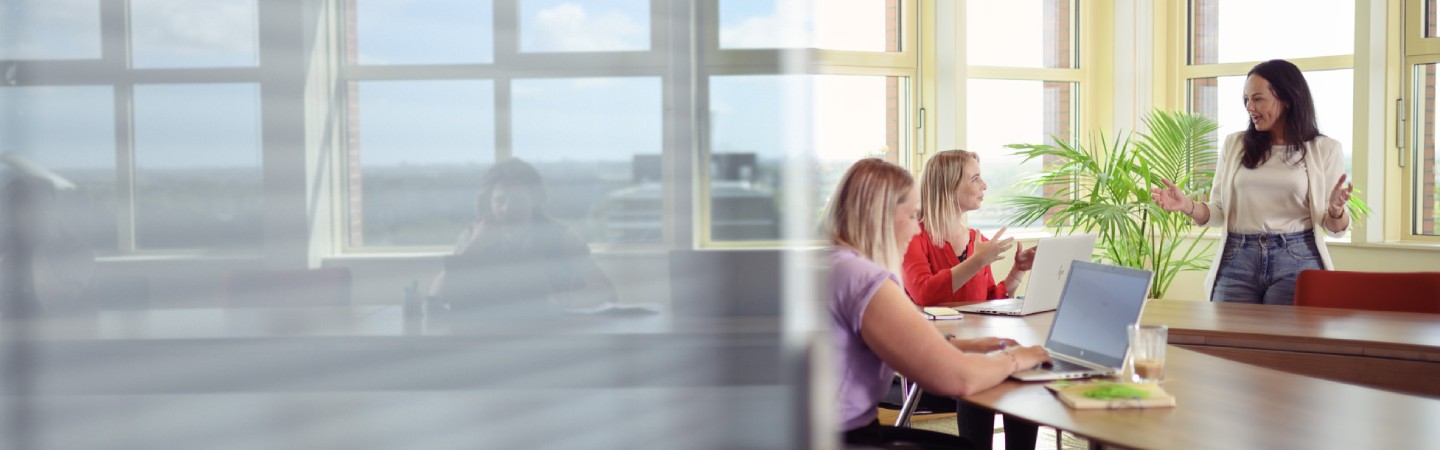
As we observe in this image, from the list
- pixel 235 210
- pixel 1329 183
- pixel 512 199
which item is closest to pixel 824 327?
pixel 512 199

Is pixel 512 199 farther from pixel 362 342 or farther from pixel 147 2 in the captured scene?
pixel 147 2

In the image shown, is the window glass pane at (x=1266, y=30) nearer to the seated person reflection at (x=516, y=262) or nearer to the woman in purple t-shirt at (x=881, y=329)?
the woman in purple t-shirt at (x=881, y=329)

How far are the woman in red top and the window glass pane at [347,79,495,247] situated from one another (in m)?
2.65

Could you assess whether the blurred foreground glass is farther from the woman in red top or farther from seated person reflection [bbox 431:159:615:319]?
seated person reflection [bbox 431:159:615:319]

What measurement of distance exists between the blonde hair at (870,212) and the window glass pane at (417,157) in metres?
1.52

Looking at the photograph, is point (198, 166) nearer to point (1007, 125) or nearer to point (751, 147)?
point (751, 147)

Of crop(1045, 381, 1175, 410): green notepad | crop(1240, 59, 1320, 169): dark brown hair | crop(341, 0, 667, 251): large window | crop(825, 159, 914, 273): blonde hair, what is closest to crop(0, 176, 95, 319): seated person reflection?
crop(341, 0, 667, 251): large window

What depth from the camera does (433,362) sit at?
24.4 inches

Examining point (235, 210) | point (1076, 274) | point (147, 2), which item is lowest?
point (1076, 274)

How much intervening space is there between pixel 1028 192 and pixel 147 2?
5.31 m

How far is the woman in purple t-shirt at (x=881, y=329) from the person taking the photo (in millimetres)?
1792

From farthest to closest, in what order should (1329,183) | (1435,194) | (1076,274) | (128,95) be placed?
(1435,194) → (1329,183) → (1076,274) → (128,95)

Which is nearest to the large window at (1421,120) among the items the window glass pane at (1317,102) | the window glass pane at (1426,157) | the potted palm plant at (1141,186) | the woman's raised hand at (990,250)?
the window glass pane at (1426,157)

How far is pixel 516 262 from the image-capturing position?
2.07 feet
